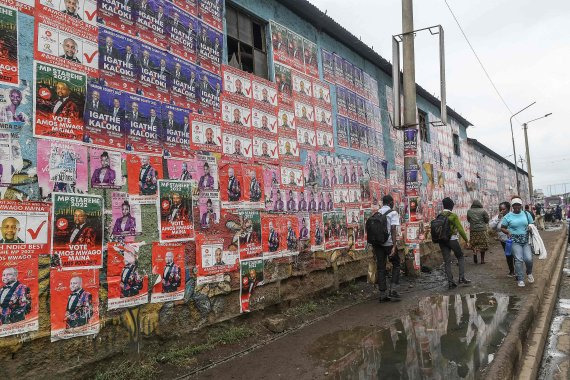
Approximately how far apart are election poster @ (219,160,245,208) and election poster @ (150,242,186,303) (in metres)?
0.93

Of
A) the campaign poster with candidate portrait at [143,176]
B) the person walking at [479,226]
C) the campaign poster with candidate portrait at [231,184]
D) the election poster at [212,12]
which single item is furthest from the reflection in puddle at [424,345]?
the person walking at [479,226]

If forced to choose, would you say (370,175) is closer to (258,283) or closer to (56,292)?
(258,283)

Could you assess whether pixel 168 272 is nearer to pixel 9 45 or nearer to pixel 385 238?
pixel 9 45

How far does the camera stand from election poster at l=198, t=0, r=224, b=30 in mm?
5125

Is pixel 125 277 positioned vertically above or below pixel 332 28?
below

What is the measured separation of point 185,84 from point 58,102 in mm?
1582

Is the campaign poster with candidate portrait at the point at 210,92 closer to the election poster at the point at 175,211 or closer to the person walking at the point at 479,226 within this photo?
the election poster at the point at 175,211

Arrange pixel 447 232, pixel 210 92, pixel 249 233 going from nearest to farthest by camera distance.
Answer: pixel 210 92, pixel 249 233, pixel 447 232

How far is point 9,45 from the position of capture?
127 inches

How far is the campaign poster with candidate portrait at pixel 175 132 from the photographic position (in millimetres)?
4438


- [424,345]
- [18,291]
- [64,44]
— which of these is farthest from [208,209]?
[424,345]

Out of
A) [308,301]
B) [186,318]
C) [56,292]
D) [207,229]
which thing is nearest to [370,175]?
[308,301]

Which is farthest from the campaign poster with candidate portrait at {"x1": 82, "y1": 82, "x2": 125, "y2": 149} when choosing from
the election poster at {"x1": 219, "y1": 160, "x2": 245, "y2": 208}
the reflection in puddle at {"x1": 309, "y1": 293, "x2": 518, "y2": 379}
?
the reflection in puddle at {"x1": 309, "y1": 293, "x2": 518, "y2": 379}

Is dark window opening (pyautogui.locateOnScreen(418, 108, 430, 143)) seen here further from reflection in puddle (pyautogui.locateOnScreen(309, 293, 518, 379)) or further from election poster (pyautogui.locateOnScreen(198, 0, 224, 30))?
election poster (pyautogui.locateOnScreen(198, 0, 224, 30))
